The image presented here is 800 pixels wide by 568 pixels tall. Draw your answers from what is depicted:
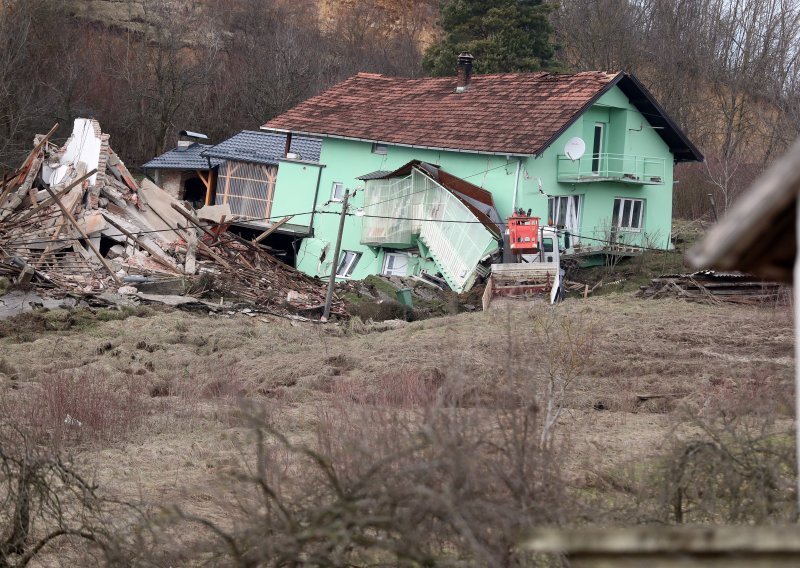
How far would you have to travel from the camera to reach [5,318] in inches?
874

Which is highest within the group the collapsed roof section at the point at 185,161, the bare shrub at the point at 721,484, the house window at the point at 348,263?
Answer: the collapsed roof section at the point at 185,161

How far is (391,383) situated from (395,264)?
1718 centimetres

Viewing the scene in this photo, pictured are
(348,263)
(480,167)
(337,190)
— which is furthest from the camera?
(337,190)

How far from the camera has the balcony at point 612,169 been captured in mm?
31422

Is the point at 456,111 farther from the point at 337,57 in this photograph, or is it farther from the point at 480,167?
the point at 337,57

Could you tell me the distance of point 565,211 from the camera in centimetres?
3212

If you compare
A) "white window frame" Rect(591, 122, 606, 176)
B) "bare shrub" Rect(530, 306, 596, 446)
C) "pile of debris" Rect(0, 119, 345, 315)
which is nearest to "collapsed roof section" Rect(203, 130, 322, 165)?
"pile of debris" Rect(0, 119, 345, 315)

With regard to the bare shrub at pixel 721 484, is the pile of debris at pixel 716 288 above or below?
above

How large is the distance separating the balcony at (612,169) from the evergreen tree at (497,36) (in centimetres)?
1297

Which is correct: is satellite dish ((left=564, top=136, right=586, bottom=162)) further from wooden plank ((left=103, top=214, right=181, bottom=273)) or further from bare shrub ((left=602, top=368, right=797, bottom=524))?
bare shrub ((left=602, top=368, right=797, bottom=524))

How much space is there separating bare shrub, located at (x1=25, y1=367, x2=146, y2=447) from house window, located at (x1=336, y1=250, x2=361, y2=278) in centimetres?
1863

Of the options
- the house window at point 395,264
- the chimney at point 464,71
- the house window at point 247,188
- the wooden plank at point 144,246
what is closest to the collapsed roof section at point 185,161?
the house window at point 247,188

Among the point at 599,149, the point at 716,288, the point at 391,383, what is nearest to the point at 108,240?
the point at 599,149

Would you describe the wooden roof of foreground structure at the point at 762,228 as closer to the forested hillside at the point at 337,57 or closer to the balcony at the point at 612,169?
the balcony at the point at 612,169
